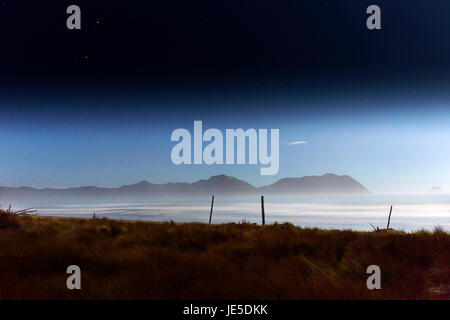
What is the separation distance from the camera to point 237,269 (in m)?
6.06

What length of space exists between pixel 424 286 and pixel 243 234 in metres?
5.53

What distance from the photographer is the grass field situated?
505cm

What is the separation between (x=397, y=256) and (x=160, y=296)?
490cm

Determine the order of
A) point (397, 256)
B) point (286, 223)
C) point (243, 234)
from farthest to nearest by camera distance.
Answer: point (286, 223)
point (243, 234)
point (397, 256)

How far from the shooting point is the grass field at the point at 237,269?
5.05 metres

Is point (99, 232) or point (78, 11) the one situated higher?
point (78, 11)

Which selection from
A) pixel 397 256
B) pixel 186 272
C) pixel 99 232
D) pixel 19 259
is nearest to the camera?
pixel 186 272
